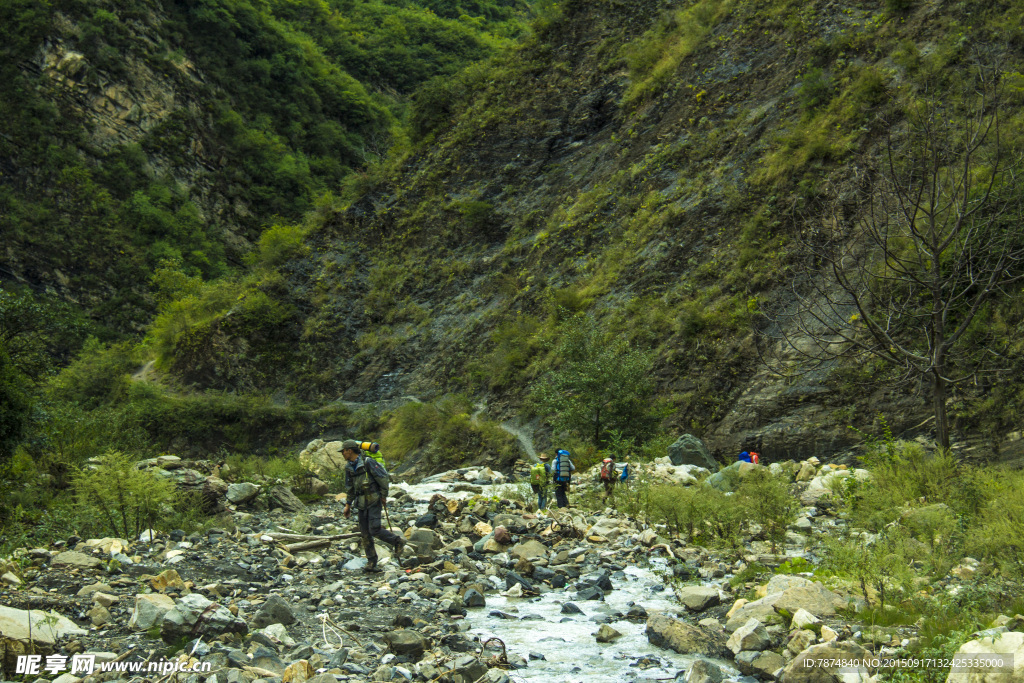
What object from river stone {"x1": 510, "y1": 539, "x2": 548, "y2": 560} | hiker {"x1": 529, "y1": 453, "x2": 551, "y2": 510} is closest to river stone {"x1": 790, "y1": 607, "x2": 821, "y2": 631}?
river stone {"x1": 510, "y1": 539, "x2": 548, "y2": 560}

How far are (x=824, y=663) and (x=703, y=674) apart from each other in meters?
0.78

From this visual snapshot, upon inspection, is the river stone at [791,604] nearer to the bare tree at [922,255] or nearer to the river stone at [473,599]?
the river stone at [473,599]

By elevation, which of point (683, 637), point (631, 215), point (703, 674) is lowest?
point (703, 674)

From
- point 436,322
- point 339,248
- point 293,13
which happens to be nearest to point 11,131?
point 339,248

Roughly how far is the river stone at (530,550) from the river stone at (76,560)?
4.77 metres

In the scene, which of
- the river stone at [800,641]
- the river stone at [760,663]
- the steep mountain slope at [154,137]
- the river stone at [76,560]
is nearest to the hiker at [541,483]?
the river stone at [76,560]

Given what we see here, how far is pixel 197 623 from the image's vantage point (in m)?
5.23

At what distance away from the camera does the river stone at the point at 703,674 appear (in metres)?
4.45

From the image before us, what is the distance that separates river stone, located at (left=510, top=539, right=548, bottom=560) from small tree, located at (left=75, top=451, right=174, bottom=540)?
491 centimetres

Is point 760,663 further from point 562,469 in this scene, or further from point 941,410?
point 562,469

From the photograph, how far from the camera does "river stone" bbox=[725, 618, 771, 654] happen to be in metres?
4.96

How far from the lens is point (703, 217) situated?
67.0 ft

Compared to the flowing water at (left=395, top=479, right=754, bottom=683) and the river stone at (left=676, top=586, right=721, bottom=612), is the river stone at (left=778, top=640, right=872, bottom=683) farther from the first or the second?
the river stone at (left=676, top=586, right=721, bottom=612)

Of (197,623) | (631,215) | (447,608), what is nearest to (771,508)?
(447,608)
